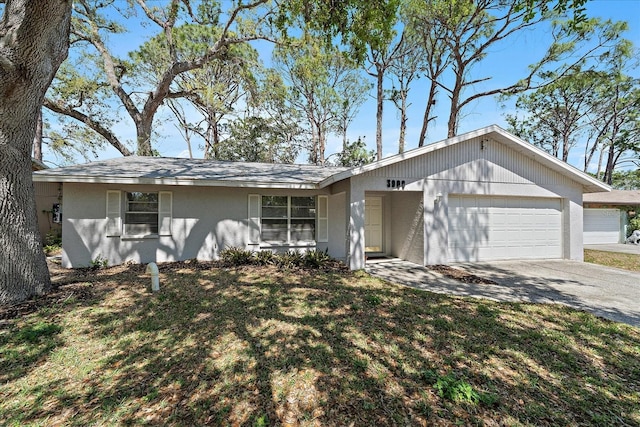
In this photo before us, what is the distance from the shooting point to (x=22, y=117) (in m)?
4.96

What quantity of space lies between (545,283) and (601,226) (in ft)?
40.5

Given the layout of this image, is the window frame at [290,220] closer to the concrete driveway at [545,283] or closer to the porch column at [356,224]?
the porch column at [356,224]

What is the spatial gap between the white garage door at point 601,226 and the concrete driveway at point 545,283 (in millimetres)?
7833

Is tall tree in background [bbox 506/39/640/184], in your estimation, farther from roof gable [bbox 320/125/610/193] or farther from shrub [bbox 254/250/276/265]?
shrub [bbox 254/250/276/265]

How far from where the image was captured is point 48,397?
110 inches

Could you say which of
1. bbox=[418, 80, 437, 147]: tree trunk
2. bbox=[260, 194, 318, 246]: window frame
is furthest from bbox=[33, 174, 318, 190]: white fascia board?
bbox=[418, 80, 437, 147]: tree trunk

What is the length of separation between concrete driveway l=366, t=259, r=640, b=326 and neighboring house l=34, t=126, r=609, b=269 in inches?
30.6

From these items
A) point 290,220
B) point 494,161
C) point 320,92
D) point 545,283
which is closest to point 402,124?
point 320,92

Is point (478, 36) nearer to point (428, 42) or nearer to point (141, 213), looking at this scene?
point (428, 42)

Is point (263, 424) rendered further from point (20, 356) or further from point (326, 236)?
point (326, 236)

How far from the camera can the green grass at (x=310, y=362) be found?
2605 mm

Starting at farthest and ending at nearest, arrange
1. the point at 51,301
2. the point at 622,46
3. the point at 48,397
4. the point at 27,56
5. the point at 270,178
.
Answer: the point at 622,46 → the point at 270,178 → the point at 51,301 → the point at 27,56 → the point at 48,397

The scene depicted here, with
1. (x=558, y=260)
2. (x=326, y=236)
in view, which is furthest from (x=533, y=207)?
(x=326, y=236)

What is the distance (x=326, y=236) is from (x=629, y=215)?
57.9 feet
